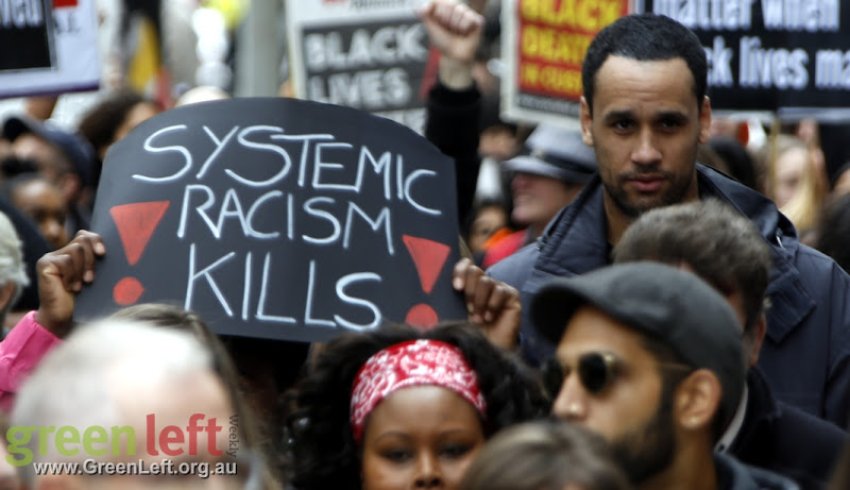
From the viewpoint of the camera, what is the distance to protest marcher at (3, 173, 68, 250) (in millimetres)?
7980

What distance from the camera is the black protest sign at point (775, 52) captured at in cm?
784

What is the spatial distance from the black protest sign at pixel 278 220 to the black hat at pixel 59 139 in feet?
12.8

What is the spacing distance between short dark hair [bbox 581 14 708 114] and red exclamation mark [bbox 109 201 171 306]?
121 centimetres

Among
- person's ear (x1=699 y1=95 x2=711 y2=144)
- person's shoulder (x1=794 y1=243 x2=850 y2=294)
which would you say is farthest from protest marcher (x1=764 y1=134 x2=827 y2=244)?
person's shoulder (x1=794 y1=243 x2=850 y2=294)

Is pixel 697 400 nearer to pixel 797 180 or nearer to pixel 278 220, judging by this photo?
pixel 278 220

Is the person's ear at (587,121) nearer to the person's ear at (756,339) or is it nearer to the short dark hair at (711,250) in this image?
the short dark hair at (711,250)

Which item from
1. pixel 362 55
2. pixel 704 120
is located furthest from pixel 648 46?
pixel 362 55

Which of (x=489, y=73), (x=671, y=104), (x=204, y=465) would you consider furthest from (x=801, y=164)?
(x=204, y=465)

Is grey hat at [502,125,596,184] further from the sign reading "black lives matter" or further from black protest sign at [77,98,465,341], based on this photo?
black protest sign at [77,98,465,341]

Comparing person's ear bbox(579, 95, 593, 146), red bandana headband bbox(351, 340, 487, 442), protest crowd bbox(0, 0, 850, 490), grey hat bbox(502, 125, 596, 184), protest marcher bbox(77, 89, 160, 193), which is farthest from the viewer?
protest marcher bbox(77, 89, 160, 193)

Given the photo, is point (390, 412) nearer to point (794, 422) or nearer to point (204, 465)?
point (794, 422)

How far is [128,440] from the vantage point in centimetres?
311

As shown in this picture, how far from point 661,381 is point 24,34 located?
15.4ft

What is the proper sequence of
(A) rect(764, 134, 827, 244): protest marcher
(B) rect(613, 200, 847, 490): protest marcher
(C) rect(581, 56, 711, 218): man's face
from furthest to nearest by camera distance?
(A) rect(764, 134, 827, 244): protest marcher, (C) rect(581, 56, 711, 218): man's face, (B) rect(613, 200, 847, 490): protest marcher
